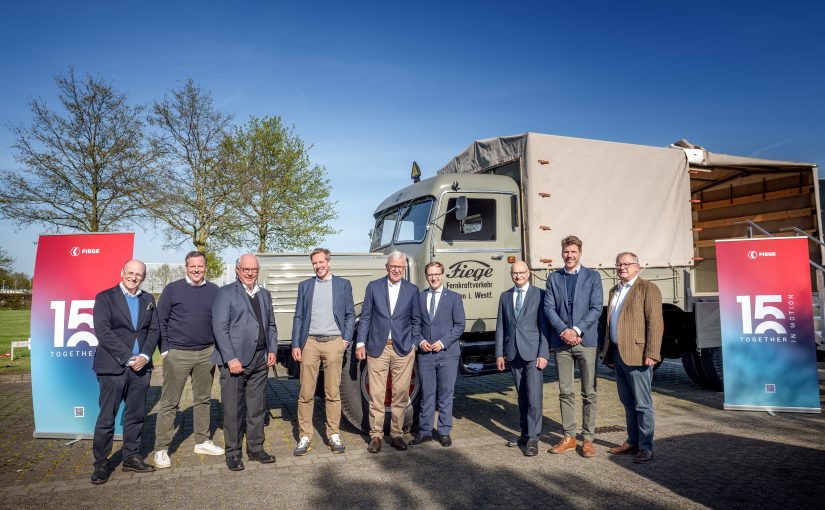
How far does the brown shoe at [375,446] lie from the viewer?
203 inches

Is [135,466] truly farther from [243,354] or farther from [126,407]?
[243,354]

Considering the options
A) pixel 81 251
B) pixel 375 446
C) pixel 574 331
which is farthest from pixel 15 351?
pixel 574 331

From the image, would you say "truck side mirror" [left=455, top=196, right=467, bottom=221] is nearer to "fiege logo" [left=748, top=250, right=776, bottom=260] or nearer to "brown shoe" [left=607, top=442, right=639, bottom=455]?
"brown shoe" [left=607, top=442, right=639, bottom=455]

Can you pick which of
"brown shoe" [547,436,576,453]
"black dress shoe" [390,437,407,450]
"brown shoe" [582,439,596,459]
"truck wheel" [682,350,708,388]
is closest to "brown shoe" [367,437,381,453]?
"black dress shoe" [390,437,407,450]

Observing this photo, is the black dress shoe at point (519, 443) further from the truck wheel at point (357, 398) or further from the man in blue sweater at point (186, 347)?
the man in blue sweater at point (186, 347)

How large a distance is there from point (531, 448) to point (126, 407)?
12.3 feet

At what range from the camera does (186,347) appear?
4957 millimetres

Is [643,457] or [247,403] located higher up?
[247,403]

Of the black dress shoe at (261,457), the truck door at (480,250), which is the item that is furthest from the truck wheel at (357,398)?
the truck door at (480,250)

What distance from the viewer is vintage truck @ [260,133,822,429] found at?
6164 millimetres

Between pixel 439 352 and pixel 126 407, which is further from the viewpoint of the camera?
pixel 439 352

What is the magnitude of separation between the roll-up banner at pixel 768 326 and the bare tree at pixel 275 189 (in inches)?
616

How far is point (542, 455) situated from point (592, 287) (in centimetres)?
167

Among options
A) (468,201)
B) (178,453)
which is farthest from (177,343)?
(468,201)
